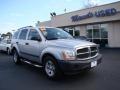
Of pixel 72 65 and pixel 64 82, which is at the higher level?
pixel 72 65

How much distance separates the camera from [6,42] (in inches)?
661

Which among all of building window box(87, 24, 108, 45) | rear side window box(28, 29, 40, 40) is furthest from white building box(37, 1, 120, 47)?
rear side window box(28, 29, 40, 40)

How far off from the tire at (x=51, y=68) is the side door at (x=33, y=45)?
0.65 metres

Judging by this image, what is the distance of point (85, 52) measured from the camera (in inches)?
245

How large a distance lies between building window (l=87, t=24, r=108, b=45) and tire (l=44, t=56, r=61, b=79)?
55.1 ft

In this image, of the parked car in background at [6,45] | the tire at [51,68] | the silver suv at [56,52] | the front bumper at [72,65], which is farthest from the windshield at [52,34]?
the parked car in background at [6,45]

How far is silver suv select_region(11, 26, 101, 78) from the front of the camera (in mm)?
5852

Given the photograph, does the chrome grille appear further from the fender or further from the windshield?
the windshield

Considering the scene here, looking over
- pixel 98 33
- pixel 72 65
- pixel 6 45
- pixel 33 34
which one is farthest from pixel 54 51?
pixel 98 33

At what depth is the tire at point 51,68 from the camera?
20.4 ft

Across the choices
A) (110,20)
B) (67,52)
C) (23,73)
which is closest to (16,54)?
(23,73)

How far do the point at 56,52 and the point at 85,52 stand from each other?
3.42 ft

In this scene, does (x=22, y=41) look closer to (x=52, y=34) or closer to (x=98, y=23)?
(x=52, y=34)

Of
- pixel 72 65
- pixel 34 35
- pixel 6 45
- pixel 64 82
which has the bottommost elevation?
pixel 64 82
